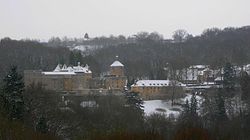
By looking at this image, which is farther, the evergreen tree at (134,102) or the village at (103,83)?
the village at (103,83)

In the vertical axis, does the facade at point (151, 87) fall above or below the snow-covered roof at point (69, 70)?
below

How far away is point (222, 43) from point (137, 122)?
6775cm

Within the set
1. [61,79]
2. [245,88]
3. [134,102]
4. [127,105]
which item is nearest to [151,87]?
[61,79]

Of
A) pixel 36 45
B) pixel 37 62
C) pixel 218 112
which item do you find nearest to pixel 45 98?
pixel 218 112

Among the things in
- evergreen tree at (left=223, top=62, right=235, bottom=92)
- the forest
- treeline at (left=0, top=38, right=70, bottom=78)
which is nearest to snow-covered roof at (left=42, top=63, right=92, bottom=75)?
the forest

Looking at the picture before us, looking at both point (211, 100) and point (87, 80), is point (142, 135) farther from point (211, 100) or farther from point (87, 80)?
point (87, 80)

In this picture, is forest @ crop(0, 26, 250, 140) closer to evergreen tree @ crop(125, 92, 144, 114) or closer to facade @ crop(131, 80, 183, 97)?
evergreen tree @ crop(125, 92, 144, 114)

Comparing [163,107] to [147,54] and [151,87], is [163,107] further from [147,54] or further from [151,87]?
[147,54]

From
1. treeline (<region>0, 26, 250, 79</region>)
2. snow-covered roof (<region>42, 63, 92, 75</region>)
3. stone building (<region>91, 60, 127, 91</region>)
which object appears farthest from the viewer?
treeline (<region>0, 26, 250, 79</region>)

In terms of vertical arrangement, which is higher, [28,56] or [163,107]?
[28,56]

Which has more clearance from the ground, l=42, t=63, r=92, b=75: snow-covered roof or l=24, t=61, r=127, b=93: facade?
l=42, t=63, r=92, b=75: snow-covered roof

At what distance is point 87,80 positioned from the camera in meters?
70.2

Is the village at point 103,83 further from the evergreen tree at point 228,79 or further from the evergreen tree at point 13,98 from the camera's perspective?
the evergreen tree at point 13,98

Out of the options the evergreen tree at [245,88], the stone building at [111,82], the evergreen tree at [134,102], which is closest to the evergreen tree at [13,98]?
the evergreen tree at [134,102]
